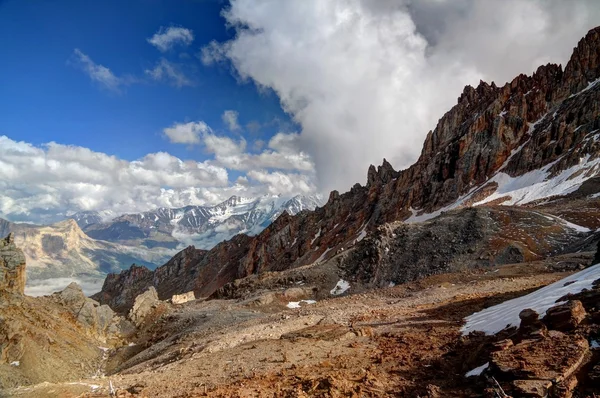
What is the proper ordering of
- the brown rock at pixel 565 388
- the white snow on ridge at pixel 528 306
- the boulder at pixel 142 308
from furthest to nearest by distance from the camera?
the boulder at pixel 142 308 → the white snow on ridge at pixel 528 306 → the brown rock at pixel 565 388

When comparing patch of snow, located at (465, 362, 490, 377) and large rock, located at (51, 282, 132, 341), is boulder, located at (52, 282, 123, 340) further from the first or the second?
patch of snow, located at (465, 362, 490, 377)

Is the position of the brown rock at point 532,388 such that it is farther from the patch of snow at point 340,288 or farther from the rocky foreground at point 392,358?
the patch of snow at point 340,288

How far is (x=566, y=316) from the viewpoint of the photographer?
11.9 metres

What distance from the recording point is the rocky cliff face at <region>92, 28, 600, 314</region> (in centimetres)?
10075

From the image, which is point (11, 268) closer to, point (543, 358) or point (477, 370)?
point (477, 370)

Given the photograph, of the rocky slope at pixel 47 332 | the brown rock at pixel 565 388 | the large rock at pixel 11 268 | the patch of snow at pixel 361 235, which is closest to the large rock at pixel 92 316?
the rocky slope at pixel 47 332

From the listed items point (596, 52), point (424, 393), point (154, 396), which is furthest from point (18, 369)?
point (596, 52)

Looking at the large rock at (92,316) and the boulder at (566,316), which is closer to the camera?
the boulder at (566,316)

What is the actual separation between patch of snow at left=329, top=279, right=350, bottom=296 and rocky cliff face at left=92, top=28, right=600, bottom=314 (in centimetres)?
5009

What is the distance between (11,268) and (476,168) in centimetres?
12589

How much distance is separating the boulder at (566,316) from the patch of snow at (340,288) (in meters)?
39.6

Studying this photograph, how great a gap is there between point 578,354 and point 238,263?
17195 cm

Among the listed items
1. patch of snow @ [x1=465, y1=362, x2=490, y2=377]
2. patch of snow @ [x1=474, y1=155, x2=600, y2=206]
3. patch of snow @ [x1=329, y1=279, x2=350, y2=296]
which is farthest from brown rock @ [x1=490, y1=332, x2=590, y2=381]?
patch of snow @ [x1=474, y1=155, x2=600, y2=206]

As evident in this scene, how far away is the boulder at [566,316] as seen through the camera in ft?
38.2
